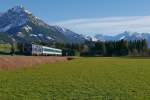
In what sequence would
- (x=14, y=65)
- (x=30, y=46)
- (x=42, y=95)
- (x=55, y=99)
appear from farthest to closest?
1. (x=30, y=46)
2. (x=14, y=65)
3. (x=42, y=95)
4. (x=55, y=99)

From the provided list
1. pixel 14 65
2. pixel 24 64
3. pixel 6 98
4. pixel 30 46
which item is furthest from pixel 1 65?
pixel 30 46

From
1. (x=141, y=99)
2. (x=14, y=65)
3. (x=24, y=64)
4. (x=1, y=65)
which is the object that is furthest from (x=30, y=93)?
(x=24, y=64)

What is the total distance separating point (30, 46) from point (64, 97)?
108 m

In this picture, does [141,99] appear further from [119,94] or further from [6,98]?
[6,98]

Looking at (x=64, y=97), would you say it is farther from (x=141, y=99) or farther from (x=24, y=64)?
(x=24, y=64)

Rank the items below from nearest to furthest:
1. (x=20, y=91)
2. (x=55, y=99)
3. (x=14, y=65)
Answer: (x=55, y=99) < (x=20, y=91) < (x=14, y=65)

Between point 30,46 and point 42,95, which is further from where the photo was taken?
point 30,46

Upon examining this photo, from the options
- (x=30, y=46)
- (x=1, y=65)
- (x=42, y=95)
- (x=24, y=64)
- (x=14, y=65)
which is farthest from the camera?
(x=30, y=46)

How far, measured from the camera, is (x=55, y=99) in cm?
1975

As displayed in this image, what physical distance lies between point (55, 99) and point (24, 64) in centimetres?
4393

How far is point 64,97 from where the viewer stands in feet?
67.5

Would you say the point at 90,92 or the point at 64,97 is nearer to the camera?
the point at 64,97

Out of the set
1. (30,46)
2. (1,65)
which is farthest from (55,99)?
(30,46)

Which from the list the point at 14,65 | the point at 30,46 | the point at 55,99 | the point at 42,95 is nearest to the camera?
the point at 55,99
